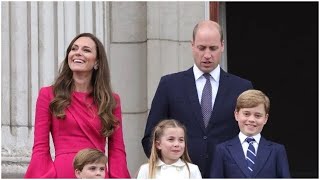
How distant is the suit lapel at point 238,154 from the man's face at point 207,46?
601mm

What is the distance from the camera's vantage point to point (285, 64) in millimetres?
13938

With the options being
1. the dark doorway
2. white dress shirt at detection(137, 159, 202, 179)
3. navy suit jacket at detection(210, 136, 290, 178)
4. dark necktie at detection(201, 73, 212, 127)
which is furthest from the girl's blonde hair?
the dark doorway

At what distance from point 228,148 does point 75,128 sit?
96cm

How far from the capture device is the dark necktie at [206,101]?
25.8 feet

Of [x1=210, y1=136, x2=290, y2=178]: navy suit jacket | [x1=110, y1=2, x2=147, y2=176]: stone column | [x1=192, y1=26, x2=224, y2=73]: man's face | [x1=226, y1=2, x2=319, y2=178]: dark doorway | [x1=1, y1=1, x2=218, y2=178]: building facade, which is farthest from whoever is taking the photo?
[x1=226, y1=2, x2=319, y2=178]: dark doorway

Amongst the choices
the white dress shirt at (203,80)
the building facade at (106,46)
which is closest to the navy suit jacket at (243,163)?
the white dress shirt at (203,80)

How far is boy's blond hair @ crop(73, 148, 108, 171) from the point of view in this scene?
7250mm

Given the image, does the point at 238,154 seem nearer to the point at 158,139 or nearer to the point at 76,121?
the point at 158,139

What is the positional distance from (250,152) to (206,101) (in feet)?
1.80

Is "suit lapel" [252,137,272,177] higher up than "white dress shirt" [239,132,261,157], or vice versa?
"white dress shirt" [239,132,261,157]

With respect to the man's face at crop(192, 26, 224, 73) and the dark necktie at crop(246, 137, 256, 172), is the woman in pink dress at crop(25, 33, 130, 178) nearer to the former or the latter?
the man's face at crop(192, 26, 224, 73)

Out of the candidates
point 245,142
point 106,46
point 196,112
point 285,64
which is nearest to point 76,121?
point 196,112

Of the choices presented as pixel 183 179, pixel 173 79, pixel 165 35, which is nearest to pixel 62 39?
pixel 165 35

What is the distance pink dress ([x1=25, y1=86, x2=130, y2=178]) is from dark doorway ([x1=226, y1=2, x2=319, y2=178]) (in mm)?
5749
